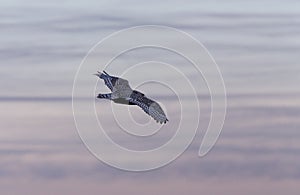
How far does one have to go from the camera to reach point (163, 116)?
250ft

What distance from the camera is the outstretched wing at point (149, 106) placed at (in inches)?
3000

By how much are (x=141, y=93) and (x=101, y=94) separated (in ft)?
10.2

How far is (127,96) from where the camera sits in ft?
258

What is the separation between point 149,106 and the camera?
7719 centimetres

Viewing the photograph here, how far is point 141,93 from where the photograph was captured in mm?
78562

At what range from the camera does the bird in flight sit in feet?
252

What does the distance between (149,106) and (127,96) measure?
2294 millimetres

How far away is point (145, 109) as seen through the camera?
→ 7694cm

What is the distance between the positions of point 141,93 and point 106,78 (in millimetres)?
2951

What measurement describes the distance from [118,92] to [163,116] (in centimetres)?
453

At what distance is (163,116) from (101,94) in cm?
498

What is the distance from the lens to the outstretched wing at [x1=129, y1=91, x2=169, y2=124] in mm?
76188

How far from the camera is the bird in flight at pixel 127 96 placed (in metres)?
76.8

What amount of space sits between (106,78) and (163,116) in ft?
19.6
